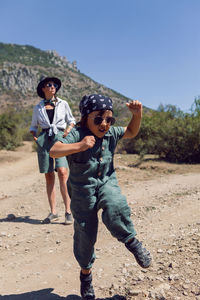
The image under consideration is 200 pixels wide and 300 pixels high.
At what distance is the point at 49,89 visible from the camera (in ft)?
13.4

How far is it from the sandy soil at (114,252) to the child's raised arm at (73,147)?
1.24 m

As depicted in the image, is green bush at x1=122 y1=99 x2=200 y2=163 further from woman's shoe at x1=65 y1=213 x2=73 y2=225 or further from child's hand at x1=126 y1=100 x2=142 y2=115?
child's hand at x1=126 y1=100 x2=142 y2=115

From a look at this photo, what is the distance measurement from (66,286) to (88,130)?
141 cm

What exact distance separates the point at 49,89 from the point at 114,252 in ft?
7.86

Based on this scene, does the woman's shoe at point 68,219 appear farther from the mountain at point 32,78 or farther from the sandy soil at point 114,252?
the mountain at point 32,78

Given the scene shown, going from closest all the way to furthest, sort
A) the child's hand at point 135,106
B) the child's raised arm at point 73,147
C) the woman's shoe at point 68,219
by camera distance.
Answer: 1. the child's raised arm at point 73,147
2. the child's hand at point 135,106
3. the woman's shoe at point 68,219

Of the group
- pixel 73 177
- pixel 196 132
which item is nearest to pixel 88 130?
pixel 73 177

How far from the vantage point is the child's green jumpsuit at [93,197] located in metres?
2.03

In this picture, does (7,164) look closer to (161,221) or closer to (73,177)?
(161,221)

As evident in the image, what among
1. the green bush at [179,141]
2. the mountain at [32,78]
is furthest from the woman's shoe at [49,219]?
the mountain at [32,78]

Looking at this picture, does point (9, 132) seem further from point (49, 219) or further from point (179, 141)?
point (49, 219)

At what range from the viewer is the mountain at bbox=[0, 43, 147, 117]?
282ft

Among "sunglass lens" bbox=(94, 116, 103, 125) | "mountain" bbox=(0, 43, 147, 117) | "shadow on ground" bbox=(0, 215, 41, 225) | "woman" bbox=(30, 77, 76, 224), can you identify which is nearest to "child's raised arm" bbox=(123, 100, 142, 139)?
"sunglass lens" bbox=(94, 116, 103, 125)

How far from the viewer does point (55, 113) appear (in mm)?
4066
